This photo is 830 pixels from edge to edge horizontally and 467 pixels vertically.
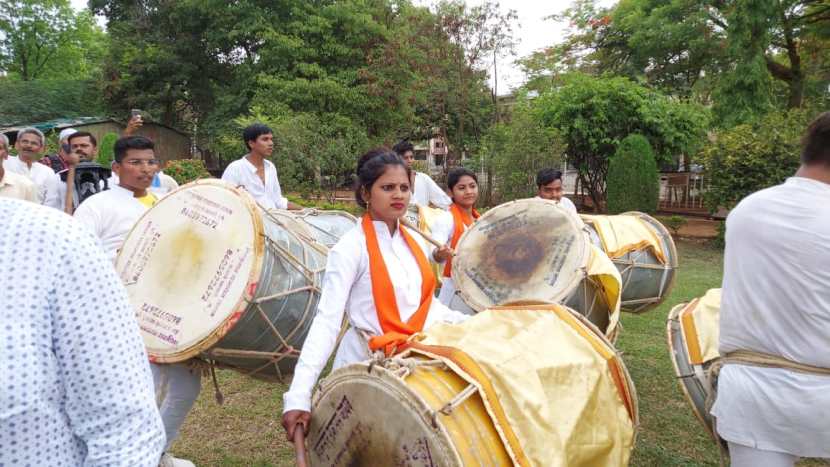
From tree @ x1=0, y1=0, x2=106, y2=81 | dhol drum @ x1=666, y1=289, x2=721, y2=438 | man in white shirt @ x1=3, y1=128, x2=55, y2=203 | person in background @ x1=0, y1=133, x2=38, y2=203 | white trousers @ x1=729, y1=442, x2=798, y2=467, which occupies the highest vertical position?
tree @ x1=0, y1=0, x2=106, y2=81

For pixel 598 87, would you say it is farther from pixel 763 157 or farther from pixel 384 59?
pixel 384 59

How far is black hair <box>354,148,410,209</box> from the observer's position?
2369 millimetres

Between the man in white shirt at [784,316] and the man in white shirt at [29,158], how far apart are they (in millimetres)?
5537

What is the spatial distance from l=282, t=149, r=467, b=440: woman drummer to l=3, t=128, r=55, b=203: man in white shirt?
4205 mm

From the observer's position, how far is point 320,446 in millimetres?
1877

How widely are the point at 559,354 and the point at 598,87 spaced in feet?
42.8

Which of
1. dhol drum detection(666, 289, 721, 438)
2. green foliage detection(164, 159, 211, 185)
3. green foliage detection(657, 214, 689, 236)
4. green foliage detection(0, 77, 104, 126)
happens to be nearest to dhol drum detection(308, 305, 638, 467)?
dhol drum detection(666, 289, 721, 438)

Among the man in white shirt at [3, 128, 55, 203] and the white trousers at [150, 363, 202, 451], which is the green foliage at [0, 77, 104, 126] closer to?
the man in white shirt at [3, 128, 55, 203]

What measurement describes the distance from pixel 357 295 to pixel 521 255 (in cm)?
165

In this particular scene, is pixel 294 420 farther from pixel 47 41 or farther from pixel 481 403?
pixel 47 41

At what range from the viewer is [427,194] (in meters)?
6.35

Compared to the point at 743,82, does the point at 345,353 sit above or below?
below

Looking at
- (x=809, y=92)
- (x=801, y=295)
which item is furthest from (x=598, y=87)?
(x=801, y=295)

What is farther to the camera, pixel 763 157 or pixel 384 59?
pixel 384 59
